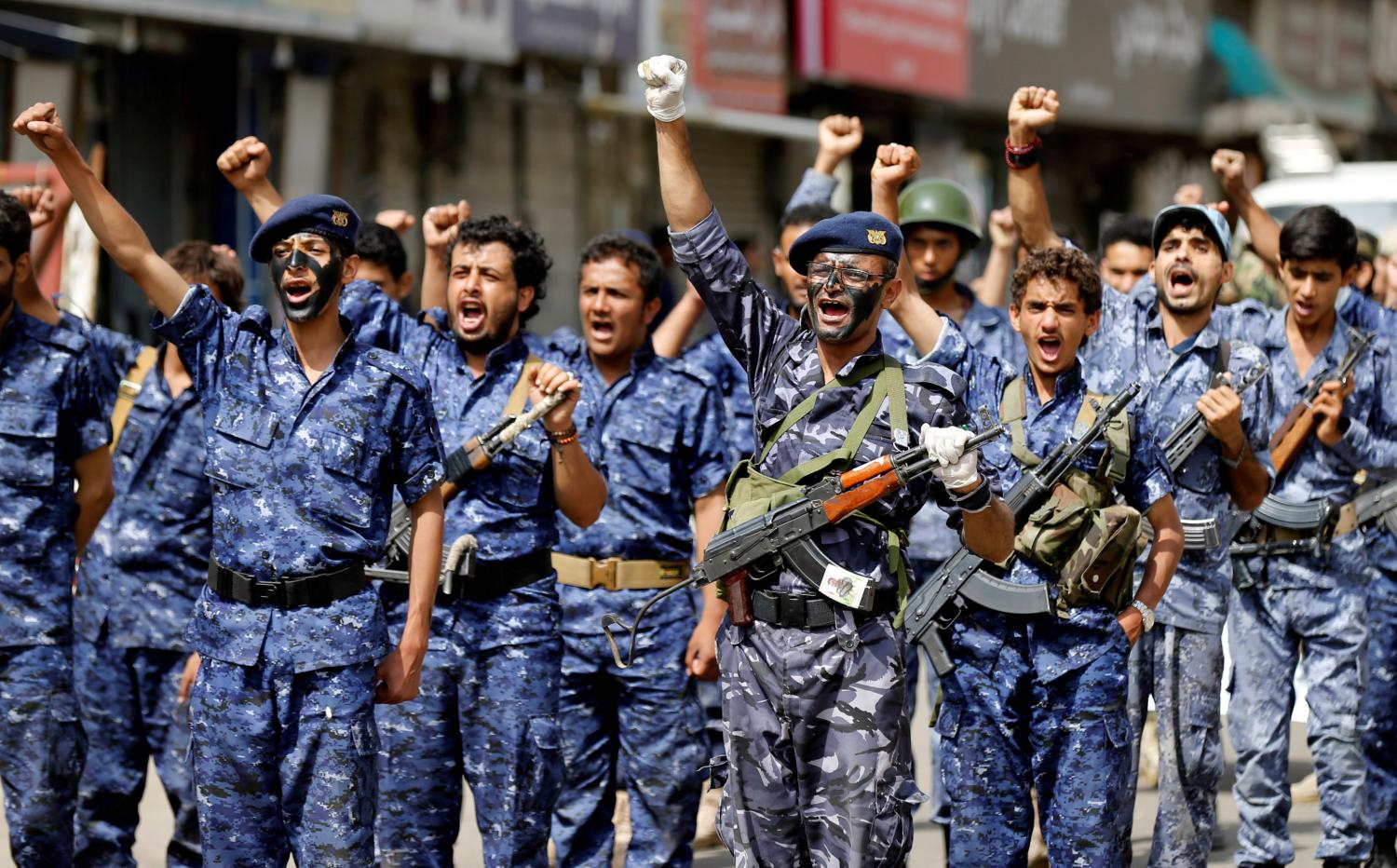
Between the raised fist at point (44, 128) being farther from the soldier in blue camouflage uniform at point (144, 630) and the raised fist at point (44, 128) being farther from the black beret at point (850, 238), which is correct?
the black beret at point (850, 238)

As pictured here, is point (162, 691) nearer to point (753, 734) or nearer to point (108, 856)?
point (108, 856)

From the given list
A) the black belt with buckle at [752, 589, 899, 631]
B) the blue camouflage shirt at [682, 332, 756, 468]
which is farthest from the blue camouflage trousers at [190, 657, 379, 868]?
the blue camouflage shirt at [682, 332, 756, 468]

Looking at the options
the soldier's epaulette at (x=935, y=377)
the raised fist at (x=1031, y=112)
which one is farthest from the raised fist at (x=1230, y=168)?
the soldier's epaulette at (x=935, y=377)

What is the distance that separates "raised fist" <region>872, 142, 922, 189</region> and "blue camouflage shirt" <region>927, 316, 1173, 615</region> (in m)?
0.43

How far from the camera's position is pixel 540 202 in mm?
18609

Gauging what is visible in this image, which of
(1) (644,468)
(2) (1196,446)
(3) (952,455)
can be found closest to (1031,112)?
(2) (1196,446)

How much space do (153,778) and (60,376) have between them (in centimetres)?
319

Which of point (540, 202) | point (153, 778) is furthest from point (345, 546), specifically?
point (540, 202)

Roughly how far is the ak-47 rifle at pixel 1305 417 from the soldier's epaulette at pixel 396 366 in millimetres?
3291

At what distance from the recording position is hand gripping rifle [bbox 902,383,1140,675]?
5.50m

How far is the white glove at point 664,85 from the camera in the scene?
4.95m

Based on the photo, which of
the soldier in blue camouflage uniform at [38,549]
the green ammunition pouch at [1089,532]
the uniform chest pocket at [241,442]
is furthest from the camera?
the soldier in blue camouflage uniform at [38,549]

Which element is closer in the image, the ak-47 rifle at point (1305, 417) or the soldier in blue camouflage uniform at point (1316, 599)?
the soldier in blue camouflage uniform at point (1316, 599)

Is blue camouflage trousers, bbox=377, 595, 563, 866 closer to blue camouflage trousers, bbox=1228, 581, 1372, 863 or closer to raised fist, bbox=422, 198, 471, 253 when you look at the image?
raised fist, bbox=422, 198, 471, 253
